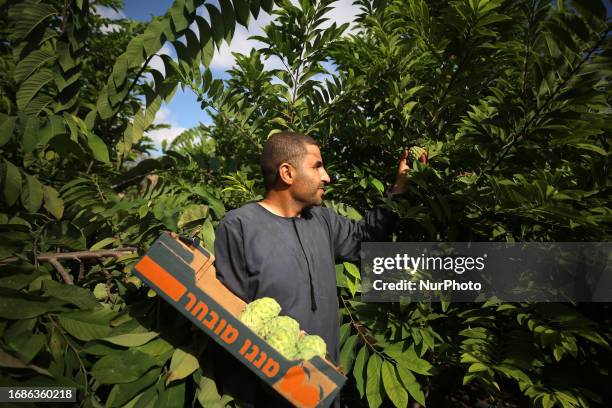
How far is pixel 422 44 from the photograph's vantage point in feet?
5.24

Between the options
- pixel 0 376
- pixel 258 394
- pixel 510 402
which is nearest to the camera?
pixel 0 376

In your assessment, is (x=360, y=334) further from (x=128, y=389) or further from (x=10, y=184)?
(x=10, y=184)

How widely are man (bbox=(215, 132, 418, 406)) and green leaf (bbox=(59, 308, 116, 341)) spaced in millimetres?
421

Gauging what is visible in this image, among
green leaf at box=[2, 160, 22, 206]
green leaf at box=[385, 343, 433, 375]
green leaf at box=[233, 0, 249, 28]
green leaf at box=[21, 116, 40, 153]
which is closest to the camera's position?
green leaf at box=[21, 116, 40, 153]

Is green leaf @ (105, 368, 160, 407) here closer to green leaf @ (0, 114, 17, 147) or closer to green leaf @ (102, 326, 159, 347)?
green leaf @ (102, 326, 159, 347)

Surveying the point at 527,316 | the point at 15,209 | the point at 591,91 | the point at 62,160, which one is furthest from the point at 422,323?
the point at 62,160

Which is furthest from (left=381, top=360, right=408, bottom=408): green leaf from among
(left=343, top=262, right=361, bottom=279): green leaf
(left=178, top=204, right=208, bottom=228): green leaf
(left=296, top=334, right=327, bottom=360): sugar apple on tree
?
(left=178, top=204, right=208, bottom=228): green leaf

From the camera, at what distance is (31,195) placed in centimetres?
134

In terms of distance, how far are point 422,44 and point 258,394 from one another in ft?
5.75

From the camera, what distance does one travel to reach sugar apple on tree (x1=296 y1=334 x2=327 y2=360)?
104 cm

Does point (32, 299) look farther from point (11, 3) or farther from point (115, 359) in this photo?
point (11, 3)

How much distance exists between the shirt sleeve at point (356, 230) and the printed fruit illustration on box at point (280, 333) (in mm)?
580

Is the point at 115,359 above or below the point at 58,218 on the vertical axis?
below

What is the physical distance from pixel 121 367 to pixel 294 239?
78cm
